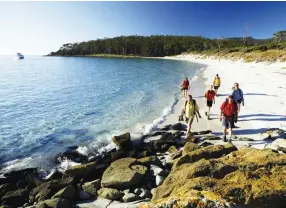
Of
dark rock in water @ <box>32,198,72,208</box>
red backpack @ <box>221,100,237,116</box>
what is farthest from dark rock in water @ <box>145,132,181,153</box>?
dark rock in water @ <box>32,198,72,208</box>

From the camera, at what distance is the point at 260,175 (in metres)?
5.59

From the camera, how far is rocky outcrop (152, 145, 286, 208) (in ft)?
15.8

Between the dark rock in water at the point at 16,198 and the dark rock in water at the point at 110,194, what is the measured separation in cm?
285

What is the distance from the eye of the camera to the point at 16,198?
29.2ft

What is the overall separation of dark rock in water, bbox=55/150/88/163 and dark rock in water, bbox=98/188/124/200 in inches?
181

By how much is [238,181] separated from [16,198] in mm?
7398

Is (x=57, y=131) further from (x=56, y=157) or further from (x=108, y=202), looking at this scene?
(x=108, y=202)

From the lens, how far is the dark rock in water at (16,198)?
28.7 feet

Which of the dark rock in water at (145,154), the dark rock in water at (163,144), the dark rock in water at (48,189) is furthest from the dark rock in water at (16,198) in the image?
the dark rock in water at (163,144)

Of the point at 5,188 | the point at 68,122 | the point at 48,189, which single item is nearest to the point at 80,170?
the point at 48,189

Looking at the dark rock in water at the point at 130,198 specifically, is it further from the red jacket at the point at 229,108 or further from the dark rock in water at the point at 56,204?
the red jacket at the point at 229,108

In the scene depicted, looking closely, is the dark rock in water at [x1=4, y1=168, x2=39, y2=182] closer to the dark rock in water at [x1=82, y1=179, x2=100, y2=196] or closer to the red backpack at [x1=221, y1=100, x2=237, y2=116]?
the dark rock in water at [x1=82, y1=179, x2=100, y2=196]

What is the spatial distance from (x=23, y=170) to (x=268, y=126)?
12441mm

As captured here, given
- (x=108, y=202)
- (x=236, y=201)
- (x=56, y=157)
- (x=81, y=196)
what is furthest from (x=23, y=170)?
(x=236, y=201)
